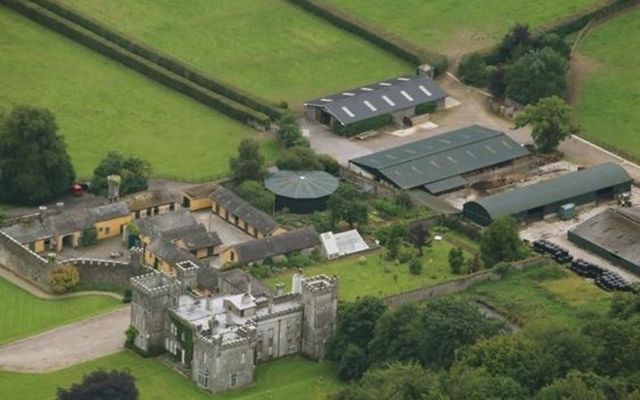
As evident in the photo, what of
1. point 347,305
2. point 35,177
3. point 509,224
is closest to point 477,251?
point 509,224

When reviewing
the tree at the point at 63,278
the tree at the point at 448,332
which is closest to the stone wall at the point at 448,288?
the tree at the point at 448,332

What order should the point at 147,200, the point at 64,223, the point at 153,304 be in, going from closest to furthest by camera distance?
1. the point at 153,304
2. the point at 64,223
3. the point at 147,200

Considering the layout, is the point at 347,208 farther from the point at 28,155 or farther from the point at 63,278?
the point at 28,155

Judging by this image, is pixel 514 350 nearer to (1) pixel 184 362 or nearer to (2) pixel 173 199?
(1) pixel 184 362

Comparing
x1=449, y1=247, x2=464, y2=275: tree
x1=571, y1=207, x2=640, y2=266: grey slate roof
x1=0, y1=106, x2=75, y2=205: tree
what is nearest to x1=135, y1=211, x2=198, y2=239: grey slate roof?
x1=0, y1=106, x2=75, y2=205: tree

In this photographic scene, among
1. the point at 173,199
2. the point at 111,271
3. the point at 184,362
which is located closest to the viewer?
the point at 184,362

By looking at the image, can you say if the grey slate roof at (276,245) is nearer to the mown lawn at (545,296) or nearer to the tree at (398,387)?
the mown lawn at (545,296)

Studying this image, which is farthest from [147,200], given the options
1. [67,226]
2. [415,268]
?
[415,268]
